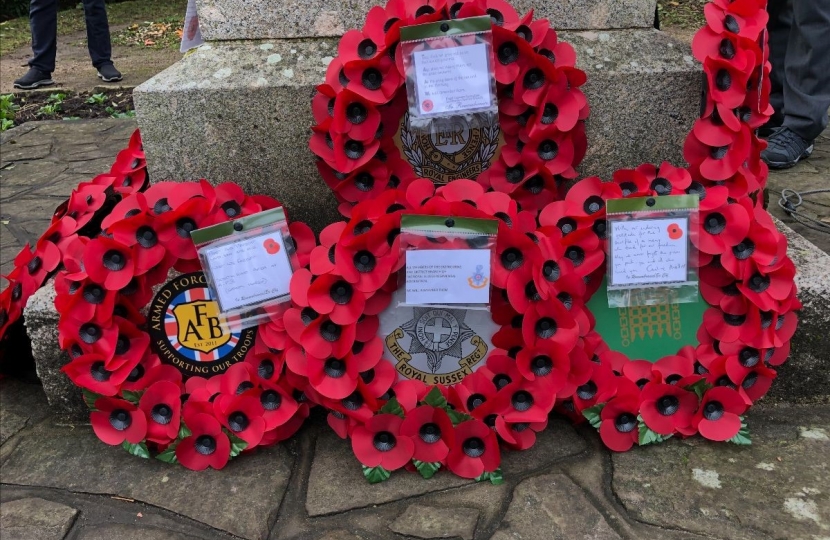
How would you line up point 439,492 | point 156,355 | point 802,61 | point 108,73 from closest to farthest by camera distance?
point 439,492 < point 156,355 < point 802,61 < point 108,73

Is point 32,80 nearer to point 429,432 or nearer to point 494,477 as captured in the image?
point 429,432

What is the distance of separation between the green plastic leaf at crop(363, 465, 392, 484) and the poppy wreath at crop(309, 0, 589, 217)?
0.72m

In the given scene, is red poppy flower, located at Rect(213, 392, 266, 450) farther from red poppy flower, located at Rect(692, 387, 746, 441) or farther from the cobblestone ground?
red poppy flower, located at Rect(692, 387, 746, 441)

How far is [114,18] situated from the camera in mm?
13992

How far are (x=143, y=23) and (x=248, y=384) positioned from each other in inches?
500

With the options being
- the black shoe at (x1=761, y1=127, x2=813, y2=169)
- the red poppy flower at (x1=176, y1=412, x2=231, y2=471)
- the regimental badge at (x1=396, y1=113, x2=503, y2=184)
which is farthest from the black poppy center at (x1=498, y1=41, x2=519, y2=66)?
the black shoe at (x1=761, y1=127, x2=813, y2=169)

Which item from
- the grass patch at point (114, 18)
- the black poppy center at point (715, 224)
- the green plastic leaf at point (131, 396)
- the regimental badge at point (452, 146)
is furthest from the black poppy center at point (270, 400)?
the grass patch at point (114, 18)

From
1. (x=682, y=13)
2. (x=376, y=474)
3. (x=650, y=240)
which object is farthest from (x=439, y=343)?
(x=682, y=13)

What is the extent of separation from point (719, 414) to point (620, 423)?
264 mm

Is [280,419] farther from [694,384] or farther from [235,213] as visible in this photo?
[694,384]

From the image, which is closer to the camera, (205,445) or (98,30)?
(205,445)

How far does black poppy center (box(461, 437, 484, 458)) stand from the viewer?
186 cm

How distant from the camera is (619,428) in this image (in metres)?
1.94

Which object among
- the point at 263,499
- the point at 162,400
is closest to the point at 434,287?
the point at 263,499
